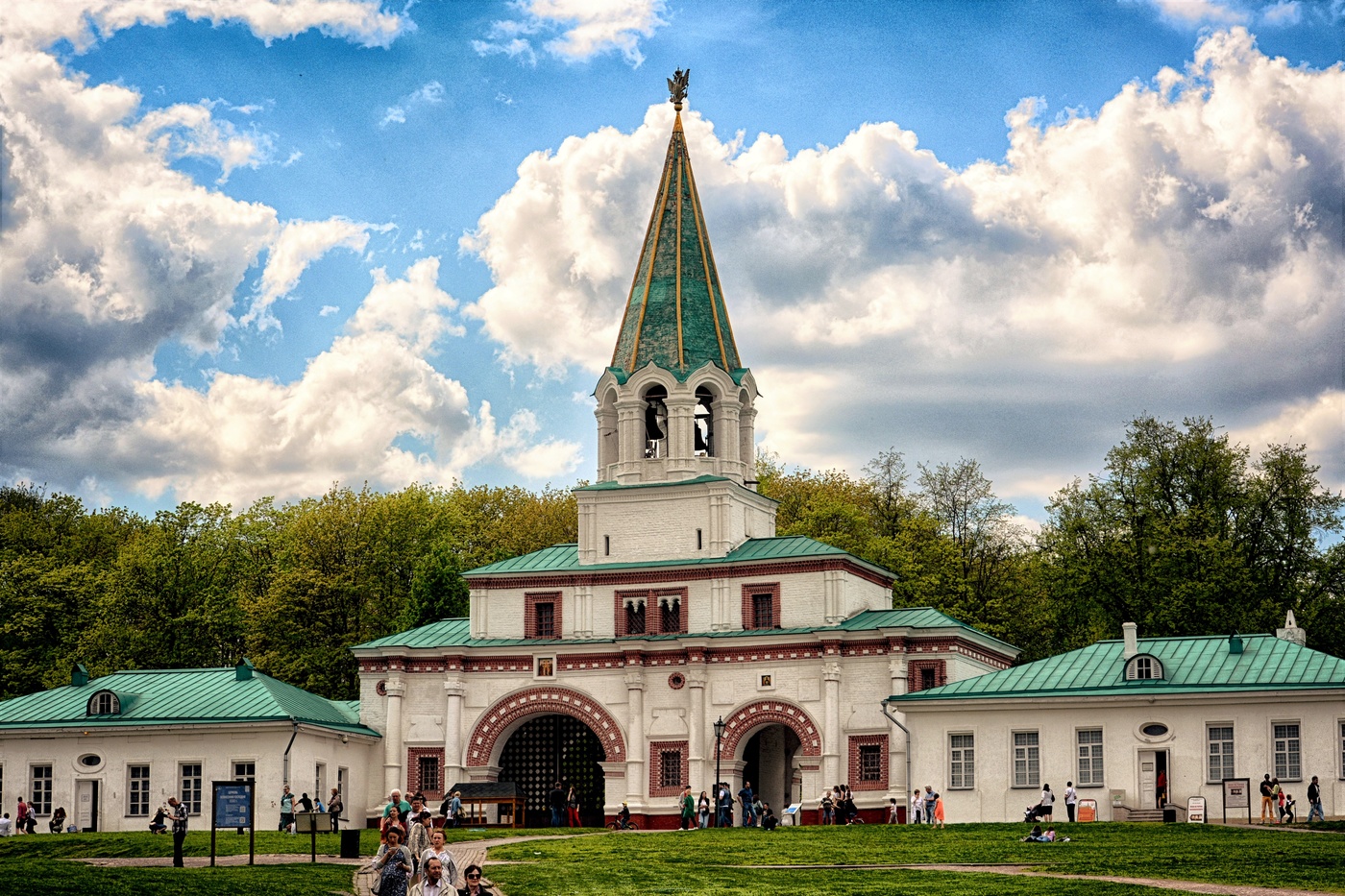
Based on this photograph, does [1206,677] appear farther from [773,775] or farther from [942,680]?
[773,775]

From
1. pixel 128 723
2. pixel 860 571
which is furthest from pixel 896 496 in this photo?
pixel 128 723

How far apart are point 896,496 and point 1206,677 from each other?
97.9 ft

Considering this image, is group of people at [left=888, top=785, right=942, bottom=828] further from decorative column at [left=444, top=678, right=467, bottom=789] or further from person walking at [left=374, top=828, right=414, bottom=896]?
person walking at [left=374, top=828, right=414, bottom=896]

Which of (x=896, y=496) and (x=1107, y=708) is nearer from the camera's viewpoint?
(x=1107, y=708)

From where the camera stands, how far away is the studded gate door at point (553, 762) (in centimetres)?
5994

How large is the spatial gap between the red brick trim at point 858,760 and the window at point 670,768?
219 inches

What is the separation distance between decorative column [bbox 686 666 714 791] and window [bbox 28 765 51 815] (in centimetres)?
1933

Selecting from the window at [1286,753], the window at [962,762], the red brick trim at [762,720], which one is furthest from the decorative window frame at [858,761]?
the window at [1286,753]

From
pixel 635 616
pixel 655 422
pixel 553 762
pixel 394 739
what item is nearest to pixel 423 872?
pixel 635 616

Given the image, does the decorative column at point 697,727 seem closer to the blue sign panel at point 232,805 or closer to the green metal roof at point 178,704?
the green metal roof at point 178,704

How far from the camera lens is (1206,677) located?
166 ft

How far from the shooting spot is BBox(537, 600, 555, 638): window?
197 ft

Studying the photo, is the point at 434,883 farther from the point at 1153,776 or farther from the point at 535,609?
the point at 535,609

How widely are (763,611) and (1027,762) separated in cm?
1024
